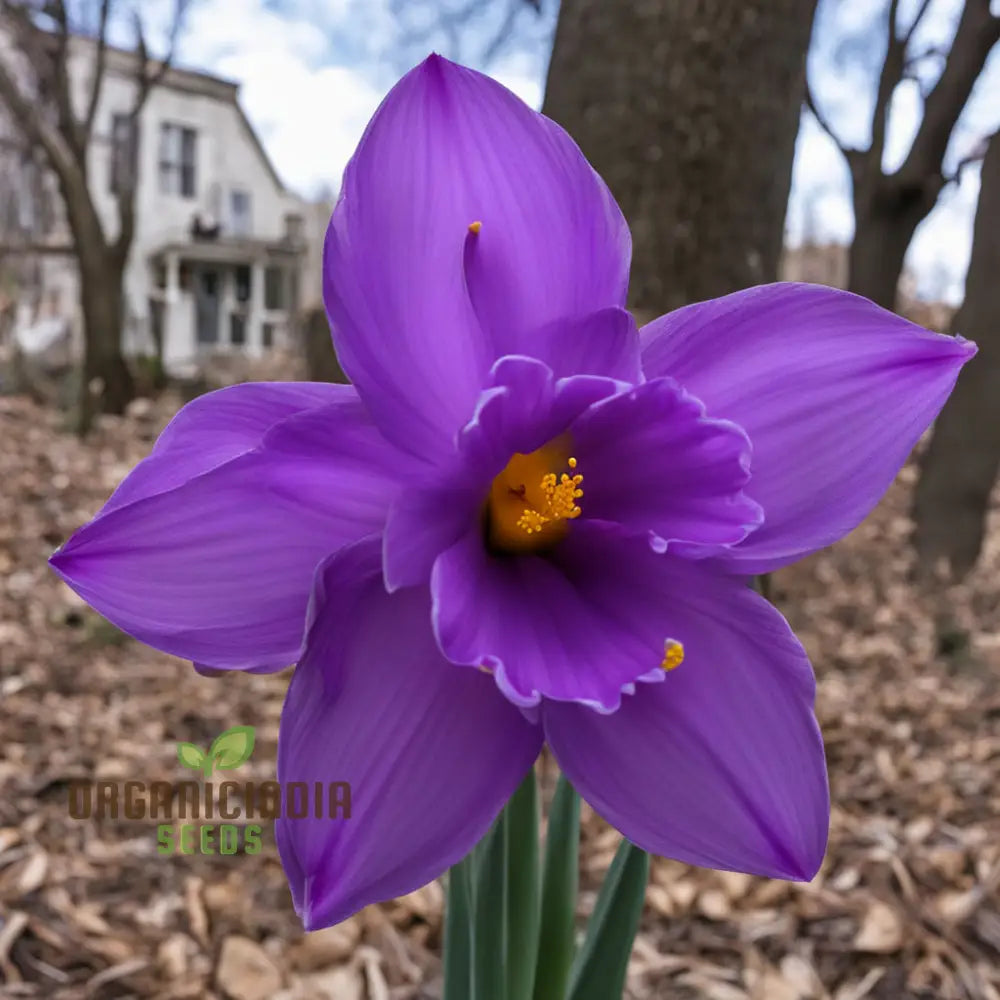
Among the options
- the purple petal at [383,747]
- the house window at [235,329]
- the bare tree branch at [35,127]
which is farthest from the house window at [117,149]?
the purple petal at [383,747]

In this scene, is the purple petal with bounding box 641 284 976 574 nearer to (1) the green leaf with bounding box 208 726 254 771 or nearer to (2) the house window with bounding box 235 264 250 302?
(1) the green leaf with bounding box 208 726 254 771

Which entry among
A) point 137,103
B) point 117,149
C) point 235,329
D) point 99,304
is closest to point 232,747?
point 99,304

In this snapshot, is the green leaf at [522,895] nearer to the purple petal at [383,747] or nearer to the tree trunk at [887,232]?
the purple petal at [383,747]

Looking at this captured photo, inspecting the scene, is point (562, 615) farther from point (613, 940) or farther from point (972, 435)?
point (972, 435)

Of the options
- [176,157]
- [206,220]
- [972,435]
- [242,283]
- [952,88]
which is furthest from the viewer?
[242,283]

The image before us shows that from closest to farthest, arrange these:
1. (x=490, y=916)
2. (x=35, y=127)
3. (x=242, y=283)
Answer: (x=490, y=916) < (x=35, y=127) < (x=242, y=283)

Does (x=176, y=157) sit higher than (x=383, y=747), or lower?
higher
